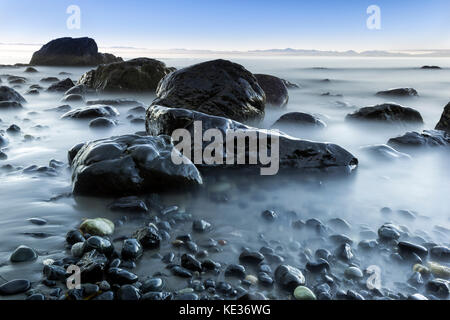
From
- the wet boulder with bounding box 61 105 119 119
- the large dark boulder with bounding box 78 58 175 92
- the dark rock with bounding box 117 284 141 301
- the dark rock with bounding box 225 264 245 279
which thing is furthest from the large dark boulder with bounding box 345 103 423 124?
the large dark boulder with bounding box 78 58 175 92

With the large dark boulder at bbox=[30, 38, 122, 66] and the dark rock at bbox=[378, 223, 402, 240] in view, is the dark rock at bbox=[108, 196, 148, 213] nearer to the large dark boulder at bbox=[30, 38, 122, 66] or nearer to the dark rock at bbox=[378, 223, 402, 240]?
the dark rock at bbox=[378, 223, 402, 240]

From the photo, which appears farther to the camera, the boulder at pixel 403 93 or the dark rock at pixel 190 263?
the boulder at pixel 403 93

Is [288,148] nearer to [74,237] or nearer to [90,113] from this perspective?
[74,237]

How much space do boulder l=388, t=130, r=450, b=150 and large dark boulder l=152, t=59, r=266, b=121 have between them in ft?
7.61

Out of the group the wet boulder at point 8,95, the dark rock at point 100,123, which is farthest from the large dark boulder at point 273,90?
the wet boulder at point 8,95

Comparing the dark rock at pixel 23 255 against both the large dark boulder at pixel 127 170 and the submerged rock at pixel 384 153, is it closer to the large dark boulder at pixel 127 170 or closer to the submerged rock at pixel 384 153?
the large dark boulder at pixel 127 170

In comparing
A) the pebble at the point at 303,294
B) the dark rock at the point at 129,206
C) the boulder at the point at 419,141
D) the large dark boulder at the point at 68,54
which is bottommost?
the pebble at the point at 303,294

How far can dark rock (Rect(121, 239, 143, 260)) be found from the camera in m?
2.04

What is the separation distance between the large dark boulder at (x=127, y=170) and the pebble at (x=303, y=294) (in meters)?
1.57

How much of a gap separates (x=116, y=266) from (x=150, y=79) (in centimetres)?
986

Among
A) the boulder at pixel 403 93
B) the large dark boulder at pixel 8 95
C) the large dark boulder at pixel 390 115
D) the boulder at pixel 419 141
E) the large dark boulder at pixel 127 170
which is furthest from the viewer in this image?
the boulder at pixel 403 93

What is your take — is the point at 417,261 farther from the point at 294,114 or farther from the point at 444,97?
the point at 444,97

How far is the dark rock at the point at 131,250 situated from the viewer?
2035mm
